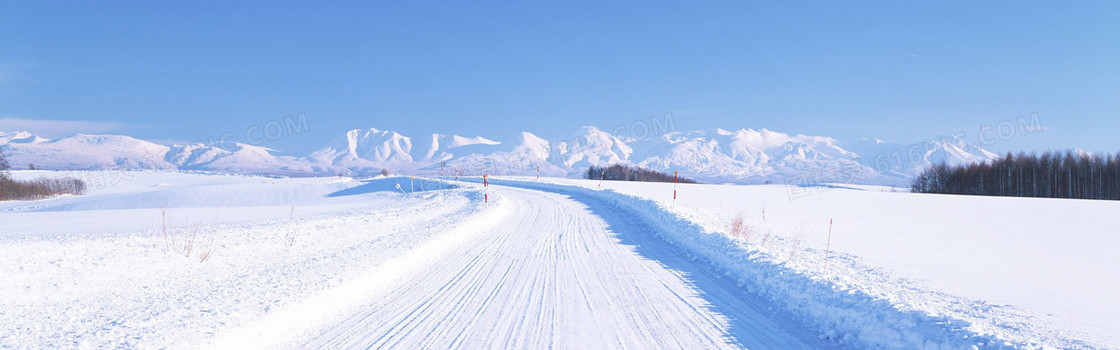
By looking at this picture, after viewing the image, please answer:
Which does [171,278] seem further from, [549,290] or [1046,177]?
[1046,177]

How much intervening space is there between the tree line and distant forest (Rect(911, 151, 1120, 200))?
4316 inches

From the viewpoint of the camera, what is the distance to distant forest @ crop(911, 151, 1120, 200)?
6144cm

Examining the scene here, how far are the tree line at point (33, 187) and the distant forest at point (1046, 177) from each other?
360ft

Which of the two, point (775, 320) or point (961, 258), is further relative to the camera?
point (961, 258)

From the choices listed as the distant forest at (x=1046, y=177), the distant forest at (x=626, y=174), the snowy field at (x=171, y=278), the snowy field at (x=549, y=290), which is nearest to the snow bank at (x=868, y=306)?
the snowy field at (x=549, y=290)

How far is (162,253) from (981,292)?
12.8 metres

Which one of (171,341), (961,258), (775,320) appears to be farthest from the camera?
(961,258)

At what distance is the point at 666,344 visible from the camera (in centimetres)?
486

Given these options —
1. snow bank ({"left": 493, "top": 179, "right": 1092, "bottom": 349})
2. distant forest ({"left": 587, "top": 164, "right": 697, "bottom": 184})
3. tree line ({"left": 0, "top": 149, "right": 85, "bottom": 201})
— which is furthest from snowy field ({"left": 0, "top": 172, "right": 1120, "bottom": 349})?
distant forest ({"left": 587, "top": 164, "right": 697, "bottom": 184})

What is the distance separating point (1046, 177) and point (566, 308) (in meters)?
84.3

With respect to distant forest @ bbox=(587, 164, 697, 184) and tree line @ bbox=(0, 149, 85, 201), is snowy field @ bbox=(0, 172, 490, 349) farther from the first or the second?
distant forest @ bbox=(587, 164, 697, 184)

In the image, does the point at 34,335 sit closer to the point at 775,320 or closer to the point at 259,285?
the point at 259,285

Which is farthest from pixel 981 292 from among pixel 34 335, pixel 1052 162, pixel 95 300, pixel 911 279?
pixel 1052 162

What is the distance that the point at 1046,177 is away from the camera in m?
65.6
